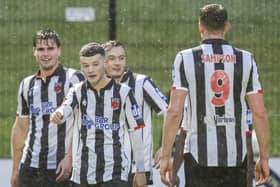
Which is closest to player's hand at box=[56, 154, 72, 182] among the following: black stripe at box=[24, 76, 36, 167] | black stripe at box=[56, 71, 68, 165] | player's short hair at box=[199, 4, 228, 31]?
black stripe at box=[56, 71, 68, 165]

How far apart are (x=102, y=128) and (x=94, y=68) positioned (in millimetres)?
375

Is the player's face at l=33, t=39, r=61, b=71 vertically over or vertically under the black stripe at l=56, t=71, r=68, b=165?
over

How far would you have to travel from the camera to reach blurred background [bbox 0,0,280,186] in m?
11.3

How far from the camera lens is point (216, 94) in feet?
22.0

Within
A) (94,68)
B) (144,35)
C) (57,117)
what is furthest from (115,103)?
(144,35)

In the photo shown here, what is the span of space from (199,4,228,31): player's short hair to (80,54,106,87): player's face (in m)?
0.76

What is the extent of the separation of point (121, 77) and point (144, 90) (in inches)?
7.5

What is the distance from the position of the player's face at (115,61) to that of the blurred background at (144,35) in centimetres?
293

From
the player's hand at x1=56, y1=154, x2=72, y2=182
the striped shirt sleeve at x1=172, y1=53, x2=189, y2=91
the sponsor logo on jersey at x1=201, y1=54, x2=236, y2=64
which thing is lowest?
the player's hand at x1=56, y1=154, x2=72, y2=182

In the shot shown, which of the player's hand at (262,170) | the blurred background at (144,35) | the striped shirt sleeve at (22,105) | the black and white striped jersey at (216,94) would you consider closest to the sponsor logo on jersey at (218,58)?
the black and white striped jersey at (216,94)

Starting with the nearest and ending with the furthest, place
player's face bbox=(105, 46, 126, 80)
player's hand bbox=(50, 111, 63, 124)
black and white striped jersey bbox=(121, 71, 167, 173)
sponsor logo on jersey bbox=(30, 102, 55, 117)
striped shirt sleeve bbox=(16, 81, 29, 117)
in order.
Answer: player's hand bbox=(50, 111, 63, 124) → sponsor logo on jersey bbox=(30, 102, 55, 117) → striped shirt sleeve bbox=(16, 81, 29, 117) → player's face bbox=(105, 46, 126, 80) → black and white striped jersey bbox=(121, 71, 167, 173)

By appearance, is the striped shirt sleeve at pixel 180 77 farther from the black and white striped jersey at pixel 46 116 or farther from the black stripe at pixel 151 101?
the black stripe at pixel 151 101

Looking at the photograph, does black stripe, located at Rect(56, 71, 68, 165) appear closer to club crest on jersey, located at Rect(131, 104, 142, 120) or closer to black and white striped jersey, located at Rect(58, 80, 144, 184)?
black and white striped jersey, located at Rect(58, 80, 144, 184)

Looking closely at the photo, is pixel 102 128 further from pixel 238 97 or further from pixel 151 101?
pixel 151 101
